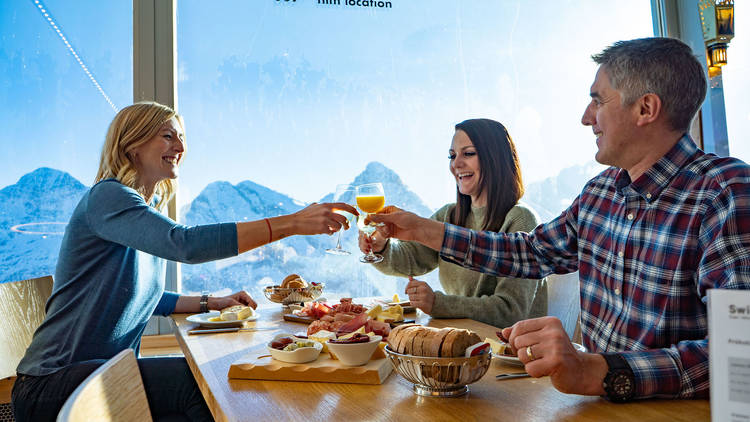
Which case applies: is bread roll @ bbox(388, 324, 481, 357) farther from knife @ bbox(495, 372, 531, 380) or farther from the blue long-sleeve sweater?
the blue long-sleeve sweater

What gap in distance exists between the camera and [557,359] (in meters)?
0.96

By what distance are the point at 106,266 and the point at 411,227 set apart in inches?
37.6

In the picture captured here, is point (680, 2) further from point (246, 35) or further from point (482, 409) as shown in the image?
point (482, 409)

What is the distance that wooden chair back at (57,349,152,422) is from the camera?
76 centimetres

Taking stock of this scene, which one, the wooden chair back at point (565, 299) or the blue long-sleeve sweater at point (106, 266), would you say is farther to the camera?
the wooden chair back at point (565, 299)

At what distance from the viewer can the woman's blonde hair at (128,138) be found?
77.7 inches

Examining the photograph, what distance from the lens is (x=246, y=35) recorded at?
323 cm

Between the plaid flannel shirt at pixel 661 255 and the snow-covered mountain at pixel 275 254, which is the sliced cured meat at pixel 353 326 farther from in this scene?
the snow-covered mountain at pixel 275 254

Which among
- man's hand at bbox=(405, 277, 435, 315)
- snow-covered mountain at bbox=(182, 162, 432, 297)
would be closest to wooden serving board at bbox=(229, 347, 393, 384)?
man's hand at bbox=(405, 277, 435, 315)

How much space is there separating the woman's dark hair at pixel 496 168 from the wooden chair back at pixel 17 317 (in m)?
1.79

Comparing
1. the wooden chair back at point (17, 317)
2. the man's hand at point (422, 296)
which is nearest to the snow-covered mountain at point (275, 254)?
the wooden chair back at point (17, 317)

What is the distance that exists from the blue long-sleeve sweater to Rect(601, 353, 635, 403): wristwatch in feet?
3.54

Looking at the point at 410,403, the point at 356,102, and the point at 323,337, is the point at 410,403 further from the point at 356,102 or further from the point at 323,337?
the point at 356,102

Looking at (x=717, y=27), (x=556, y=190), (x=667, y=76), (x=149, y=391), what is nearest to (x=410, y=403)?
(x=667, y=76)
